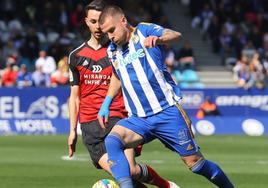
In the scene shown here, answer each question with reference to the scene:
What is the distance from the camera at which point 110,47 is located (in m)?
9.34

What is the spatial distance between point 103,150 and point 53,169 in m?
4.87

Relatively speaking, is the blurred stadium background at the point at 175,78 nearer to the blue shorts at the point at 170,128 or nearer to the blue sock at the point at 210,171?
the blue sock at the point at 210,171

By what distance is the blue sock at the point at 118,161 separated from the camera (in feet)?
28.6

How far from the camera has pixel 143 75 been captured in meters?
9.03

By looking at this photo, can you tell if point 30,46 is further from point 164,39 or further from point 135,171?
point 164,39

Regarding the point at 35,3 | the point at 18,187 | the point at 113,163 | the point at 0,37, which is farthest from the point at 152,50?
the point at 35,3

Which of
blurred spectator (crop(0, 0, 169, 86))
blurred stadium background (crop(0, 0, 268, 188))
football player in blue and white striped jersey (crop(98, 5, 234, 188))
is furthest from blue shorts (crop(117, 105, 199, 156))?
blurred spectator (crop(0, 0, 169, 86))

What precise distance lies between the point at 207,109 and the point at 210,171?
55.6 feet

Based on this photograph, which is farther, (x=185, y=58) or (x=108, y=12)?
(x=185, y=58)

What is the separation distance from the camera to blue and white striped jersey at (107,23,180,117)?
9.02 metres

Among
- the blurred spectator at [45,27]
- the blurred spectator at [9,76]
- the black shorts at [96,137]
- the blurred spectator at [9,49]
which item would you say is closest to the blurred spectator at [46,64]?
the blurred spectator at [45,27]

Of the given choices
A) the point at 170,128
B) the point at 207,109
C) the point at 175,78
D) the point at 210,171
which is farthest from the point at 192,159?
the point at 175,78

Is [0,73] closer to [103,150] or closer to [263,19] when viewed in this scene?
[263,19]

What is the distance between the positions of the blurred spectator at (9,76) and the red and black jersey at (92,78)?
1672 centimetres
